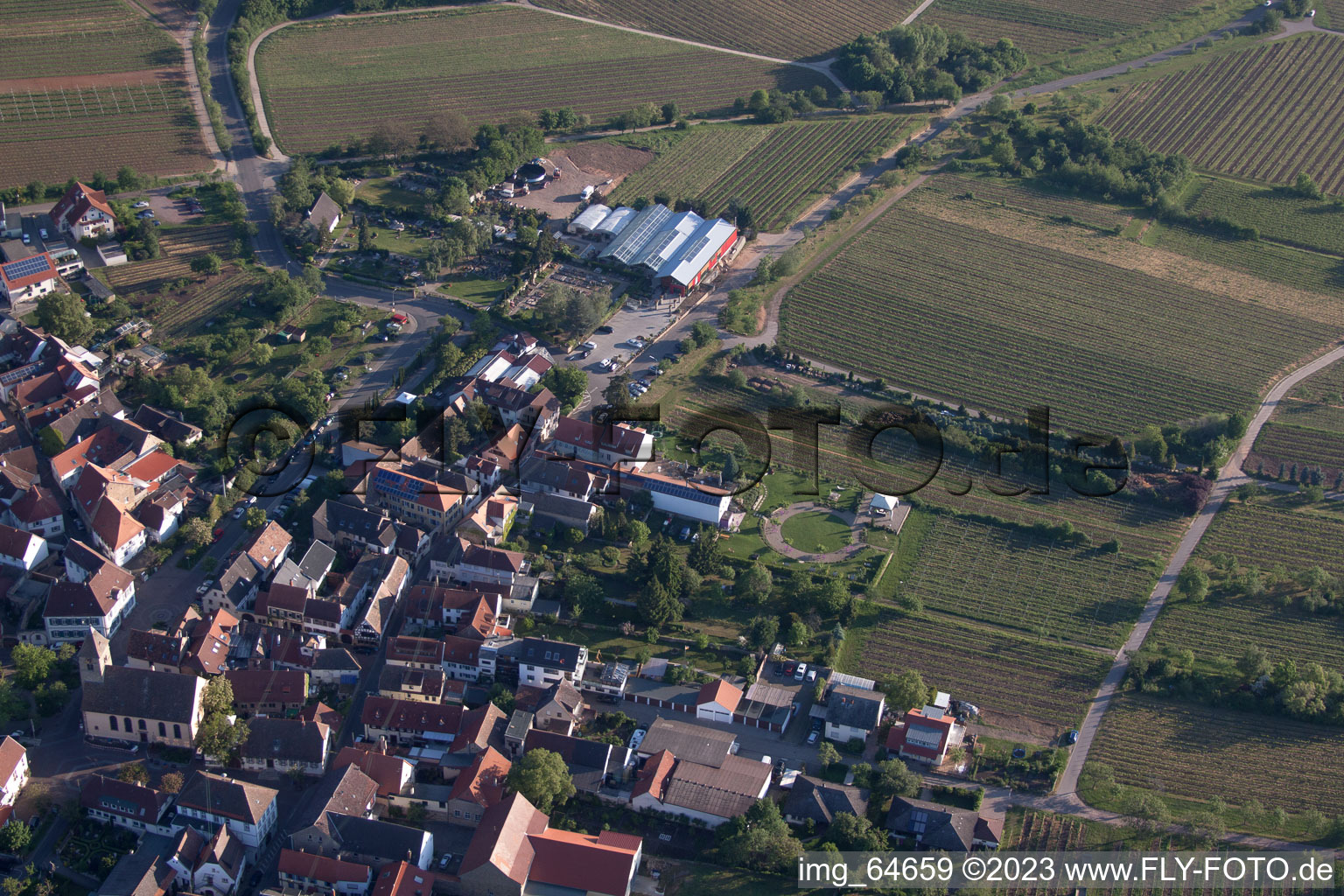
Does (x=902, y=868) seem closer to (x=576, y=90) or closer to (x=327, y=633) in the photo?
(x=327, y=633)

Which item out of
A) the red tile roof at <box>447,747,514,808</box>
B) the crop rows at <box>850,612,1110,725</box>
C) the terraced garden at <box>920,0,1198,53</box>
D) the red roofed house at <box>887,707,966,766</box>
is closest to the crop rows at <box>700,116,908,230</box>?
the terraced garden at <box>920,0,1198,53</box>

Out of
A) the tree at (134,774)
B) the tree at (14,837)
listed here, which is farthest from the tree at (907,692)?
the tree at (14,837)

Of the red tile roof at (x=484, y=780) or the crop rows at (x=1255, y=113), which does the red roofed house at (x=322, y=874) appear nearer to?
the red tile roof at (x=484, y=780)

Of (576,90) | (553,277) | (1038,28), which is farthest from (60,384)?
(1038,28)

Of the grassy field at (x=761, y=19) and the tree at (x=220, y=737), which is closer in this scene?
the tree at (x=220, y=737)

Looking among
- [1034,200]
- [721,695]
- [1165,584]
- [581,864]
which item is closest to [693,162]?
[1034,200]

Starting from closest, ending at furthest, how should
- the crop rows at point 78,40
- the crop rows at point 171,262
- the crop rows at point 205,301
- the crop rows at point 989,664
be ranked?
the crop rows at point 989,664 → the crop rows at point 205,301 → the crop rows at point 171,262 → the crop rows at point 78,40

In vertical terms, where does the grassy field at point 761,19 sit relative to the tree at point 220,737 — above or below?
above
